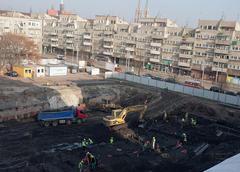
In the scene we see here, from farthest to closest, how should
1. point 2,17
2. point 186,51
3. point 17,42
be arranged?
point 2,17
point 186,51
point 17,42

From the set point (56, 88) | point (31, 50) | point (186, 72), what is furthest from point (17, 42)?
point (186, 72)

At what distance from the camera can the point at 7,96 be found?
38844 mm

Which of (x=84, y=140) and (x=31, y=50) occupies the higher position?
(x=31, y=50)

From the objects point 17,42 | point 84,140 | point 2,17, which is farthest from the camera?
point 2,17

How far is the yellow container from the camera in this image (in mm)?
52219

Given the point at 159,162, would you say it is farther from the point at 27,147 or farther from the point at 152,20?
the point at 152,20

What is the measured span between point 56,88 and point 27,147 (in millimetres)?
17779

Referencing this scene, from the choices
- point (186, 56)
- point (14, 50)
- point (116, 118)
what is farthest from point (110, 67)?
point (116, 118)

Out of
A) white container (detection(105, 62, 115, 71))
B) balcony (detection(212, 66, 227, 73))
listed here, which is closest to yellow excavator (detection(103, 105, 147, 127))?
white container (detection(105, 62, 115, 71))

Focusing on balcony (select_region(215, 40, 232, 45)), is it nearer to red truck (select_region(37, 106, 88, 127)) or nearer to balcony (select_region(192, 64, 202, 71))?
balcony (select_region(192, 64, 202, 71))

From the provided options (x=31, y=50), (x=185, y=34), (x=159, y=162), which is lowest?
(x=159, y=162)

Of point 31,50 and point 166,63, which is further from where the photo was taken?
point 166,63

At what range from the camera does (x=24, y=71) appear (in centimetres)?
5222

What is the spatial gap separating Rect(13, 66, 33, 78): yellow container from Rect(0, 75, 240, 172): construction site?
15.9 ft
